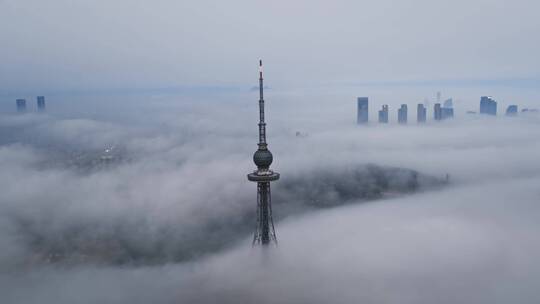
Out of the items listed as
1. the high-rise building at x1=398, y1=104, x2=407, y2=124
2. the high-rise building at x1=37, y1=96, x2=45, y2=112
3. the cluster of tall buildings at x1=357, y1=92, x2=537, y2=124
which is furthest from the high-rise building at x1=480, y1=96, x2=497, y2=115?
the high-rise building at x1=37, y1=96, x2=45, y2=112

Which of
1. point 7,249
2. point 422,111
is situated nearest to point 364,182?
point 422,111

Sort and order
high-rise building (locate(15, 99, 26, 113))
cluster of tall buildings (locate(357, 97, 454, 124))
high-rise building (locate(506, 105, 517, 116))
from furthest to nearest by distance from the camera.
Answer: cluster of tall buildings (locate(357, 97, 454, 124)) → high-rise building (locate(506, 105, 517, 116)) → high-rise building (locate(15, 99, 26, 113))

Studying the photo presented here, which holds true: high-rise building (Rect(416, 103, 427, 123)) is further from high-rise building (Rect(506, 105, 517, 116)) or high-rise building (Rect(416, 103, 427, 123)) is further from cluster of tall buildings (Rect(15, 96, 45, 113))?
cluster of tall buildings (Rect(15, 96, 45, 113))

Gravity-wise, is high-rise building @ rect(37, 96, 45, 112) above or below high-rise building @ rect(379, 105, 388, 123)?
above

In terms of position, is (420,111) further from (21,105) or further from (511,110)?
(21,105)

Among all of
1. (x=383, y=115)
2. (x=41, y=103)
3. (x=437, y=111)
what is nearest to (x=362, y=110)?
(x=383, y=115)

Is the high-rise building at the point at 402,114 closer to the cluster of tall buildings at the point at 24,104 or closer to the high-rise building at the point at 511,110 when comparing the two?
the high-rise building at the point at 511,110
